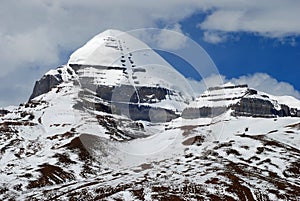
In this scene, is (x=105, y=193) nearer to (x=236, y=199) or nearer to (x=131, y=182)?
(x=131, y=182)

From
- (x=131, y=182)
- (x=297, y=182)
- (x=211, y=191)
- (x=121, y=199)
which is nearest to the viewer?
(x=121, y=199)

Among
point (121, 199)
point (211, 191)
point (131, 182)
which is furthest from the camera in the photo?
point (131, 182)

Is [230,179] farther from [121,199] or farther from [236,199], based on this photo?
[121,199]

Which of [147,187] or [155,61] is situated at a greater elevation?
[155,61]

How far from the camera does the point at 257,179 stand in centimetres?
17525

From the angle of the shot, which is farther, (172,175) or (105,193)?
(172,175)

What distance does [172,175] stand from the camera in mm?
182000

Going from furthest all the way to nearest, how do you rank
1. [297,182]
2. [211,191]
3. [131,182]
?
[297,182] → [131,182] → [211,191]

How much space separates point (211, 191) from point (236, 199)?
28.5ft

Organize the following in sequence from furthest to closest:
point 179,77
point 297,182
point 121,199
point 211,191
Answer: point 297,182
point 211,191
point 121,199
point 179,77

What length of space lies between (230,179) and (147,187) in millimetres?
27133

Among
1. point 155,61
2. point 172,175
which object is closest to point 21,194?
point 172,175

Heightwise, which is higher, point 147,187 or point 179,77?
point 179,77

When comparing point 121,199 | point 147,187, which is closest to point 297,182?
point 147,187
